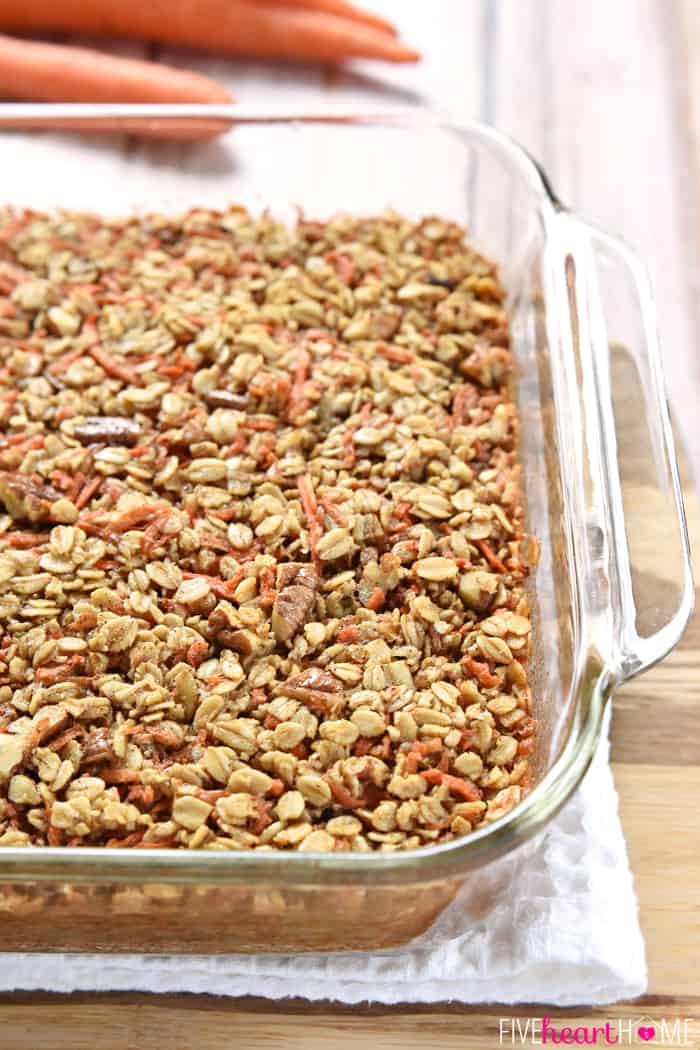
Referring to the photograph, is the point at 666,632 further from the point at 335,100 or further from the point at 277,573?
the point at 335,100

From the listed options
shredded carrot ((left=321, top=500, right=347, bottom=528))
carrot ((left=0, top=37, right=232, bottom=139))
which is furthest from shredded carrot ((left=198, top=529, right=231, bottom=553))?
carrot ((left=0, top=37, right=232, bottom=139))

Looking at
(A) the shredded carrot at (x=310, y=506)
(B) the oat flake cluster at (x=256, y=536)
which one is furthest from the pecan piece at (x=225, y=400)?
(A) the shredded carrot at (x=310, y=506)

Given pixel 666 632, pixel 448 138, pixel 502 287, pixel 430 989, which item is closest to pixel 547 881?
pixel 430 989

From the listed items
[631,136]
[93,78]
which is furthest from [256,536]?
[631,136]

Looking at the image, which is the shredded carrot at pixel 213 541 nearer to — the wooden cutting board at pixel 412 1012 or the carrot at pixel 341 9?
the wooden cutting board at pixel 412 1012

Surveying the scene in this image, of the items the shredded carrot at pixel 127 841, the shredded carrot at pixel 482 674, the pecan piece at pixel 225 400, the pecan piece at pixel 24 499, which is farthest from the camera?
the pecan piece at pixel 225 400

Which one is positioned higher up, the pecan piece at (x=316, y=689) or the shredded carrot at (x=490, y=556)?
the shredded carrot at (x=490, y=556)

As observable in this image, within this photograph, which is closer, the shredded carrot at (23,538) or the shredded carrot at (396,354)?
the shredded carrot at (23,538)
